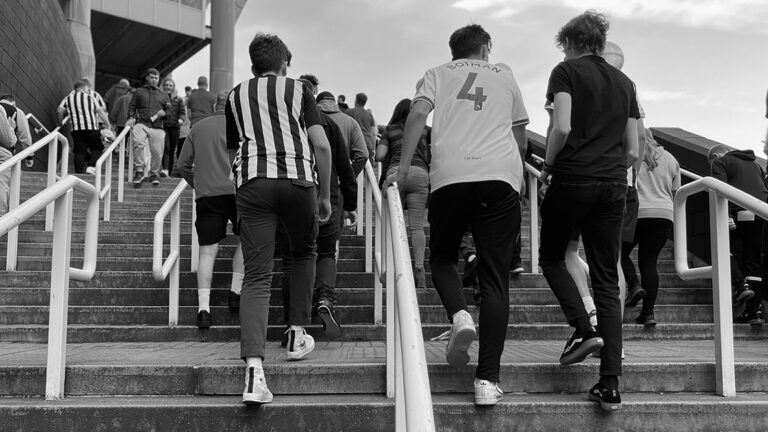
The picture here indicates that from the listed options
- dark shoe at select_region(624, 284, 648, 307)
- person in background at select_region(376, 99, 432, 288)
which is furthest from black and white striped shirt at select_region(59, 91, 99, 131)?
dark shoe at select_region(624, 284, 648, 307)

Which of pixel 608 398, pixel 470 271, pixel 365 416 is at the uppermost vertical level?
pixel 470 271

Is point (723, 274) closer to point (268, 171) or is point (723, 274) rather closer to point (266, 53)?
point (268, 171)

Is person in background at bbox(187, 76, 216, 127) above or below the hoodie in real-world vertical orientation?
above

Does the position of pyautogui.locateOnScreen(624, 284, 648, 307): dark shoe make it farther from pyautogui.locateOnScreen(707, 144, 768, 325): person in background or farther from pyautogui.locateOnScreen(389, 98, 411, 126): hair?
pyautogui.locateOnScreen(389, 98, 411, 126): hair

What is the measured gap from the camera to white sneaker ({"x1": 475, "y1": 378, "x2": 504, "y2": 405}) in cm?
325

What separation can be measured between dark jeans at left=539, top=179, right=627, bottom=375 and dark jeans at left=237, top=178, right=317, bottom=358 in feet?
3.96

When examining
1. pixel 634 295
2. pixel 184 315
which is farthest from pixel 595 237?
pixel 184 315

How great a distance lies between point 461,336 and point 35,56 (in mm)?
12285

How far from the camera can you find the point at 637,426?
10.8 feet

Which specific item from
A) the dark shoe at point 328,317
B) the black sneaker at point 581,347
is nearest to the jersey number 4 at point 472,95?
the black sneaker at point 581,347

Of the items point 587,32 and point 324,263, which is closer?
point 587,32

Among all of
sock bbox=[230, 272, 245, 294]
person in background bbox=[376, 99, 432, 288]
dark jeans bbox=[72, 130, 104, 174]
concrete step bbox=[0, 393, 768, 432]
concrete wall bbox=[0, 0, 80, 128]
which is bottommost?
concrete step bbox=[0, 393, 768, 432]

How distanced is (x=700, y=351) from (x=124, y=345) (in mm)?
3576

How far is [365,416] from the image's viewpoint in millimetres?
3328
